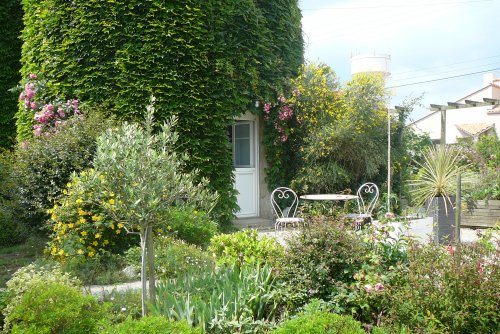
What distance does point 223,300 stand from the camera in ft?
13.5

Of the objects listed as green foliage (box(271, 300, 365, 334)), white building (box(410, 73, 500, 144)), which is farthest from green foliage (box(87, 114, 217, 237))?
white building (box(410, 73, 500, 144))

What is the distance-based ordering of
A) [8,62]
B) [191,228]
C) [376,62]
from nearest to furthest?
[191,228]
[8,62]
[376,62]

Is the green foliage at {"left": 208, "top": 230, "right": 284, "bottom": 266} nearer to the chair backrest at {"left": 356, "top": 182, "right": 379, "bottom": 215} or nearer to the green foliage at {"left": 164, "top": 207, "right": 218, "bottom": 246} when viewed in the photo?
the green foliage at {"left": 164, "top": 207, "right": 218, "bottom": 246}

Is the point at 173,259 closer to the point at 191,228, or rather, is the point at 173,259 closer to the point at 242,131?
the point at 191,228

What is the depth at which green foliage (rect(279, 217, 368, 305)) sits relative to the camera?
4.34 metres

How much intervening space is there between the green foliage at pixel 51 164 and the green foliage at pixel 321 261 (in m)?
4.31

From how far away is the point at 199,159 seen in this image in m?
9.46

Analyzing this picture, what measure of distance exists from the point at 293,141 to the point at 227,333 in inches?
306

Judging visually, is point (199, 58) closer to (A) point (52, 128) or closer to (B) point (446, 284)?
(A) point (52, 128)

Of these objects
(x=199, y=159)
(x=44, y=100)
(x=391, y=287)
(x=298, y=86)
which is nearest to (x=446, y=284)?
(x=391, y=287)

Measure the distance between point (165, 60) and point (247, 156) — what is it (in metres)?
3.27

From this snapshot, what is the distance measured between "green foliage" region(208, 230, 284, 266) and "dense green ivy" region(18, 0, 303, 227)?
3.58 metres

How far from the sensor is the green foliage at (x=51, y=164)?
7867 millimetres

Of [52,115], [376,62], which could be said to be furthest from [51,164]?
[376,62]
